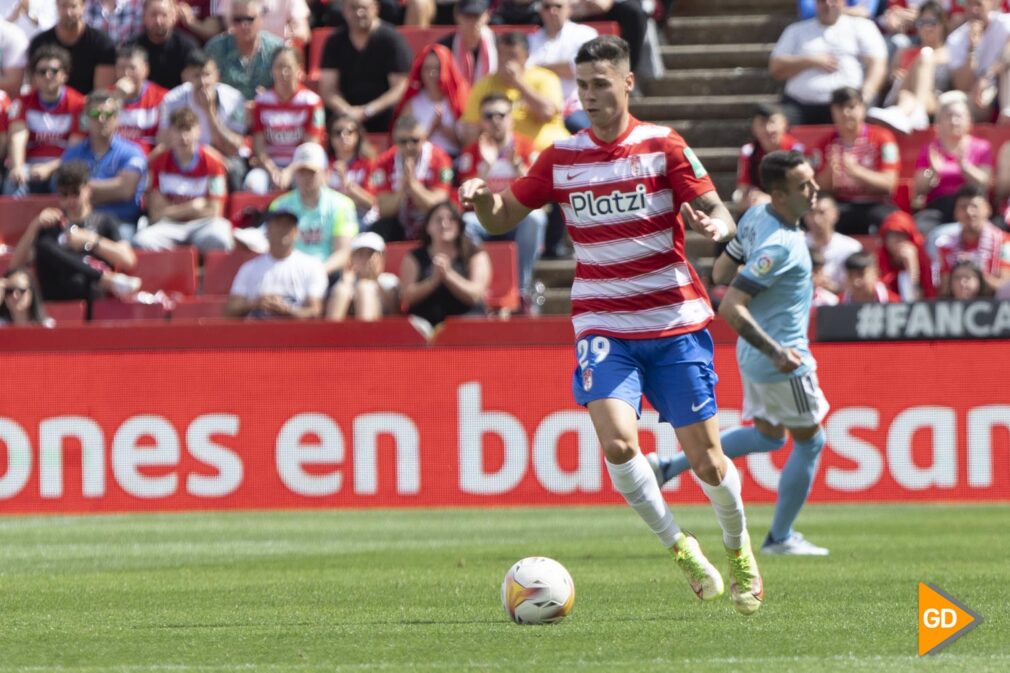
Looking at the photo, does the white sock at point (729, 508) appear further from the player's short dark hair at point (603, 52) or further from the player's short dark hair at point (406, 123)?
the player's short dark hair at point (406, 123)

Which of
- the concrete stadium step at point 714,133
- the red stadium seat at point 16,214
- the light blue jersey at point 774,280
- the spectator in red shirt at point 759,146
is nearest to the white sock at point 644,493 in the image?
the light blue jersey at point 774,280

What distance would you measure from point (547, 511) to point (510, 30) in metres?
5.96

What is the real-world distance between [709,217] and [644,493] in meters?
1.19

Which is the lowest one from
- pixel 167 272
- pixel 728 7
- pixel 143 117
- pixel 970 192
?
pixel 167 272

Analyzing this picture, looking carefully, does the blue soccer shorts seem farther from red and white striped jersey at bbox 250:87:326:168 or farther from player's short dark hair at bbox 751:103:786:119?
red and white striped jersey at bbox 250:87:326:168

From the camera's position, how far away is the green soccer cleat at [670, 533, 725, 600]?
755 cm

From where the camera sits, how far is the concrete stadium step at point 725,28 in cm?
1917

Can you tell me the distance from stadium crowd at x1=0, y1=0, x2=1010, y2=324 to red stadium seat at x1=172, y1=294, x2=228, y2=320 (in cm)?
28

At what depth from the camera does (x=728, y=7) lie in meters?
19.8

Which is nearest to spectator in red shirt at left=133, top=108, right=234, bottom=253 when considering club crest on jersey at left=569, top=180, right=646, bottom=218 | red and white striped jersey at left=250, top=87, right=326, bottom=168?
red and white striped jersey at left=250, top=87, right=326, bottom=168

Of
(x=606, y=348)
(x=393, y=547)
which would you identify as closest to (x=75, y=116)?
(x=393, y=547)

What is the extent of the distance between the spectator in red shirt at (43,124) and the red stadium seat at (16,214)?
1.52 ft

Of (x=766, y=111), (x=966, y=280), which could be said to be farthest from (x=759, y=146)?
(x=966, y=280)

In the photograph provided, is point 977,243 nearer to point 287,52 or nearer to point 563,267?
point 563,267
